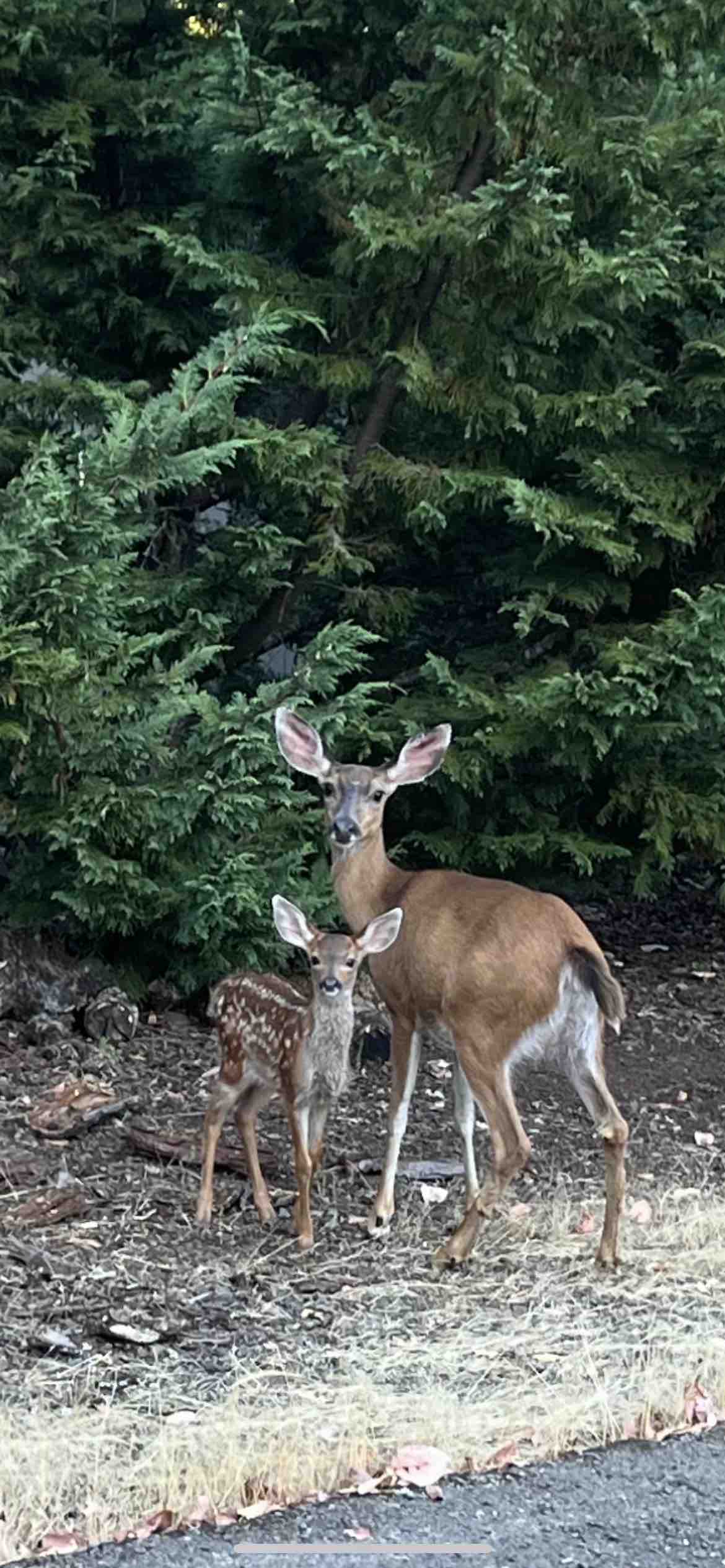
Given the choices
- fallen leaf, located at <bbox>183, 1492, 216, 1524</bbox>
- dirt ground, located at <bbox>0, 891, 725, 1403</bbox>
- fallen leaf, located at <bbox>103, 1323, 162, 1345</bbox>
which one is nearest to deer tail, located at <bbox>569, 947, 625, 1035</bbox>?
dirt ground, located at <bbox>0, 891, 725, 1403</bbox>

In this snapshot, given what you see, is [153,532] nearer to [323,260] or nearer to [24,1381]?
[323,260]

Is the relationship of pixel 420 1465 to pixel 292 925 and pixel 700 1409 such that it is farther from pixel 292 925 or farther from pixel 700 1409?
pixel 292 925

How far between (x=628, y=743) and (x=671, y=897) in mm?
2601

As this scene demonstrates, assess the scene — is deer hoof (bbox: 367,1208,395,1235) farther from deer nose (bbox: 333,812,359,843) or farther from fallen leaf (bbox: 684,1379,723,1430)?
fallen leaf (bbox: 684,1379,723,1430)

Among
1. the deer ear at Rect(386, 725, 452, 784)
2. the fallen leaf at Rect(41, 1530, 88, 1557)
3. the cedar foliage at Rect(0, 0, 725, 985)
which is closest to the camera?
the fallen leaf at Rect(41, 1530, 88, 1557)

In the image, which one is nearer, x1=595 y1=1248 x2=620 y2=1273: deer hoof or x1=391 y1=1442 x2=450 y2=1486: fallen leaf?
x1=391 y1=1442 x2=450 y2=1486: fallen leaf

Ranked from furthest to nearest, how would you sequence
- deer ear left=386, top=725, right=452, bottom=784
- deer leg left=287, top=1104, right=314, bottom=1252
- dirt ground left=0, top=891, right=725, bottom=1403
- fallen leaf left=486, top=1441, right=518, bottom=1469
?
deer ear left=386, top=725, right=452, bottom=784 → deer leg left=287, top=1104, right=314, bottom=1252 → dirt ground left=0, top=891, right=725, bottom=1403 → fallen leaf left=486, top=1441, right=518, bottom=1469

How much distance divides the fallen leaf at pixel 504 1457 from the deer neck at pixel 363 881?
2890 millimetres

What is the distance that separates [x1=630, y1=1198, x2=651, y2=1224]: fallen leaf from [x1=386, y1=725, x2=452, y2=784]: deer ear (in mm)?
1770

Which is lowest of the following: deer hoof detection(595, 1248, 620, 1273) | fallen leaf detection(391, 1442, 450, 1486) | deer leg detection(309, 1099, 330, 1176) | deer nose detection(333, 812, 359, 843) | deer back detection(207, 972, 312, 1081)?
deer hoof detection(595, 1248, 620, 1273)

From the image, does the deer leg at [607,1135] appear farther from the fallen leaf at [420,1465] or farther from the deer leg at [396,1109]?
the fallen leaf at [420,1465]

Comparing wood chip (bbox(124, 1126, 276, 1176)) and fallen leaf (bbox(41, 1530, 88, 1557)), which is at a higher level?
fallen leaf (bbox(41, 1530, 88, 1557))

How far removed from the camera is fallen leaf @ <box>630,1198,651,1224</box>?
6.85 metres

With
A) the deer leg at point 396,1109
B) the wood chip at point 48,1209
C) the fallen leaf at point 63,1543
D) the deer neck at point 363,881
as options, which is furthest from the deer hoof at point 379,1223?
the fallen leaf at point 63,1543
